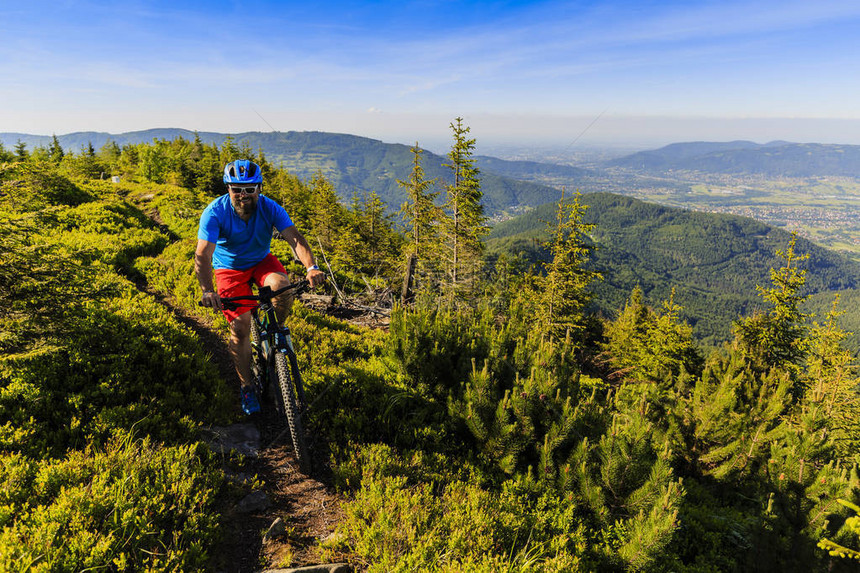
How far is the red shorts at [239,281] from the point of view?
4.75 metres

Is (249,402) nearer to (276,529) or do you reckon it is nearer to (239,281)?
(239,281)

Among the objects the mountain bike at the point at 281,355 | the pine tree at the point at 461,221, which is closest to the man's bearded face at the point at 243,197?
the mountain bike at the point at 281,355

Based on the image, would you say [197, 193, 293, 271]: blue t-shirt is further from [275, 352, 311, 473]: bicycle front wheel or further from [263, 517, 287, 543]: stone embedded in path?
[263, 517, 287, 543]: stone embedded in path

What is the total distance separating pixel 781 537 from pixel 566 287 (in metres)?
18.4

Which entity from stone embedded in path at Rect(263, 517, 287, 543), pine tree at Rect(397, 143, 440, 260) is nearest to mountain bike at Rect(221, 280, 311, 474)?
stone embedded in path at Rect(263, 517, 287, 543)

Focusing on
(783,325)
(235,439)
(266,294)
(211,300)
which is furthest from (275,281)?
(783,325)

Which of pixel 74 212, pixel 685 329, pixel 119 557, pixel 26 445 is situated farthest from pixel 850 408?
pixel 74 212

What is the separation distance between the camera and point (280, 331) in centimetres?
456

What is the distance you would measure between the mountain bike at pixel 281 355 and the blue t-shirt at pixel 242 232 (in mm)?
609

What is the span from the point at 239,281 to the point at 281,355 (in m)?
1.18

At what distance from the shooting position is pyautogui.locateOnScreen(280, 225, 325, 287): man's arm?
14.1ft

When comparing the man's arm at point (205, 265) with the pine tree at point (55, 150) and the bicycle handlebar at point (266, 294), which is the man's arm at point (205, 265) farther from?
the pine tree at point (55, 150)

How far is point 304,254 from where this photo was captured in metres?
4.62

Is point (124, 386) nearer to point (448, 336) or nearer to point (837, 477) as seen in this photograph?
point (448, 336)
